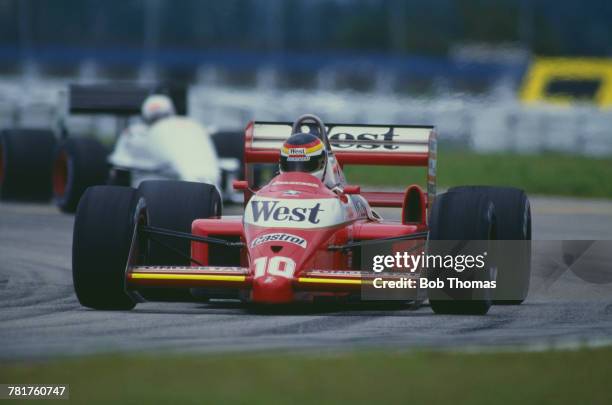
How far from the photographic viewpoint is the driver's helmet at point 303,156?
36.4 ft

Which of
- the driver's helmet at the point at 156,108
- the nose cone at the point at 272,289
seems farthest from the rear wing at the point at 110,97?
the nose cone at the point at 272,289

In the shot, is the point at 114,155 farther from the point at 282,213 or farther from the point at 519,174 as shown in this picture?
the point at 519,174

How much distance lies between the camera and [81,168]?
20188mm

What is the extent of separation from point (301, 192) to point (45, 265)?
395 cm

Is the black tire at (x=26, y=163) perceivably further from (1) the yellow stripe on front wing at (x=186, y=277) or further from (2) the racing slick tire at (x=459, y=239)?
(2) the racing slick tire at (x=459, y=239)

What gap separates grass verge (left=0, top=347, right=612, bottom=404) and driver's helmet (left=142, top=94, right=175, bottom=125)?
1203 centimetres

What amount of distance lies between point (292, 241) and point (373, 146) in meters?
2.81

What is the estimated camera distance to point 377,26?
3430 inches

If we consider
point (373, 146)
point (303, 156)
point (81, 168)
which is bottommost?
point (81, 168)

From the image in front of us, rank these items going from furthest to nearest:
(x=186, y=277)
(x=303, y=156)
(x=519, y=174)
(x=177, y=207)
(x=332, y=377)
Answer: (x=519, y=174) → (x=177, y=207) → (x=303, y=156) → (x=186, y=277) → (x=332, y=377)

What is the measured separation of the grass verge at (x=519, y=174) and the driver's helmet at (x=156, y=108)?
8.30 meters

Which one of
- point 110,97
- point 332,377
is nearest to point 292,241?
point 332,377

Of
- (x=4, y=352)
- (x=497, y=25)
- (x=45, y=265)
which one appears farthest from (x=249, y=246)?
(x=497, y=25)

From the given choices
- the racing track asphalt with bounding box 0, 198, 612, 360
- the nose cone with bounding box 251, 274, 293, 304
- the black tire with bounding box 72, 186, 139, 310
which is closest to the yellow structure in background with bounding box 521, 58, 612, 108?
the racing track asphalt with bounding box 0, 198, 612, 360
